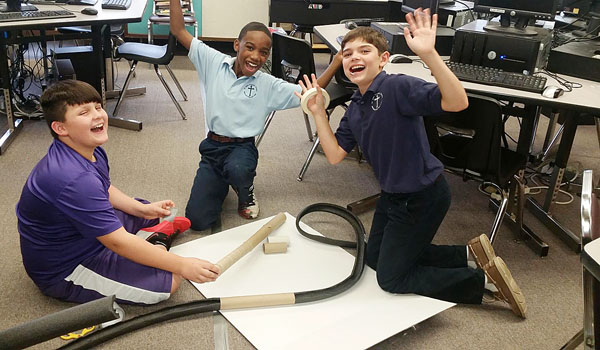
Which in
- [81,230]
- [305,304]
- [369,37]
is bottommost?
[305,304]

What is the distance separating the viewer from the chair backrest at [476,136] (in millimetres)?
2111

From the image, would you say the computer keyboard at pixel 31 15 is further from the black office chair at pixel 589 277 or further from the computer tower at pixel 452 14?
the black office chair at pixel 589 277

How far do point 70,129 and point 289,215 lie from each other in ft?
3.80

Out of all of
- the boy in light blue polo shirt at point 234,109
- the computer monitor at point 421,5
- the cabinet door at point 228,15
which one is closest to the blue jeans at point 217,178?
the boy in light blue polo shirt at point 234,109

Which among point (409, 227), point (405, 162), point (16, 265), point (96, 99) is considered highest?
point (96, 99)

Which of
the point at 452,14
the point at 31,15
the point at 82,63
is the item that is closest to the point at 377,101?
the point at 452,14

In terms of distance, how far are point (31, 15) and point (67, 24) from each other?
212 millimetres

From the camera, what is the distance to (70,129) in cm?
177

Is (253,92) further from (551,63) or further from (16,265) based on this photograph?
(551,63)

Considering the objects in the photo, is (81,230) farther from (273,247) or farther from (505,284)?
(505,284)

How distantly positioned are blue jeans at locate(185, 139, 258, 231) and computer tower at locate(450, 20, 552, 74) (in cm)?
117

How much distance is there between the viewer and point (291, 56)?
303 cm

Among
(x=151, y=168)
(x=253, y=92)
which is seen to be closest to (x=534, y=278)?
(x=253, y=92)

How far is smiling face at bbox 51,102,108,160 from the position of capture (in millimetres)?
1763
